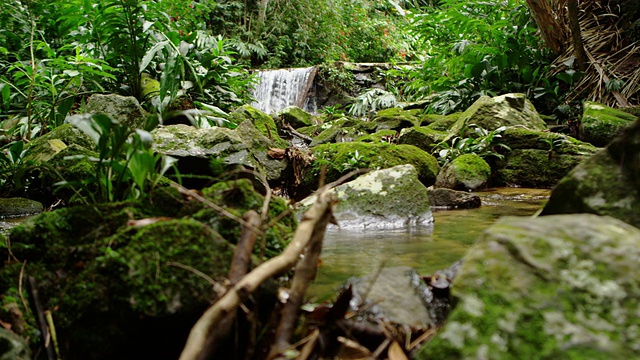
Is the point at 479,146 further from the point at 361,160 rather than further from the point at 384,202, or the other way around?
the point at 384,202

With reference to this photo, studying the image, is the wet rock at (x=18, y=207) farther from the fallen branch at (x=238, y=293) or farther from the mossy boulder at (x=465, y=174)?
the mossy boulder at (x=465, y=174)

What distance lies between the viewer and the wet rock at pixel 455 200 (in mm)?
4148

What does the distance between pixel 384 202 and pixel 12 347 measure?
281cm

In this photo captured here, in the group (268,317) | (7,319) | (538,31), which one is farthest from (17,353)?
(538,31)

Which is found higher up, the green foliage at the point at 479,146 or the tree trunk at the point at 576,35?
the tree trunk at the point at 576,35

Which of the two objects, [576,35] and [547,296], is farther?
[576,35]

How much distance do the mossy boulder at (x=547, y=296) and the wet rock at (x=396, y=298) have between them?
1.03 feet

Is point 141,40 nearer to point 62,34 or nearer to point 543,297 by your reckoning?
point 62,34

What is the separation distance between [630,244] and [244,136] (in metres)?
4.41

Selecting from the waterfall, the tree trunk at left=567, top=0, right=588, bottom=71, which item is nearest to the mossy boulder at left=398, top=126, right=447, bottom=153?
the tree trunk at left=567, top=0, right=588, bottom=71

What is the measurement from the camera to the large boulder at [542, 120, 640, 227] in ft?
4.94

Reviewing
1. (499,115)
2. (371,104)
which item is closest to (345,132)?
(499,115)

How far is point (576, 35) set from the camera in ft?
22.4

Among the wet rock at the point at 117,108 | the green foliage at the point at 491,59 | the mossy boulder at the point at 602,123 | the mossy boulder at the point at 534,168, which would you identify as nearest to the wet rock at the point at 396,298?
the wet rock at the point at 117,108
